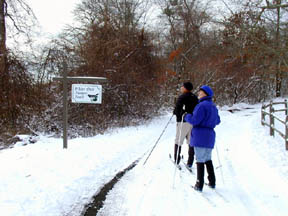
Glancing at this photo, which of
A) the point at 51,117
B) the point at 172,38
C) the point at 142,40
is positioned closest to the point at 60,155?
the point at 51,117

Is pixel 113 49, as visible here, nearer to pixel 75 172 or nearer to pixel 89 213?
pixel 75 172

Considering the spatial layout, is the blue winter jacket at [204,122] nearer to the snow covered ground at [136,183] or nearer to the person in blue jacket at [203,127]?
the person in blue jacket at [203,127]

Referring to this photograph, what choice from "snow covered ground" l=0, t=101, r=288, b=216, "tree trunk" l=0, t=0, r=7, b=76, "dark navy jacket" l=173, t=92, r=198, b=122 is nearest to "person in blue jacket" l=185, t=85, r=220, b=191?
"snow covered ground" l=0, t=101, r=288, b=216

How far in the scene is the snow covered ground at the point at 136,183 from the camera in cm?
382

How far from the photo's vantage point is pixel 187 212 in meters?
3.66

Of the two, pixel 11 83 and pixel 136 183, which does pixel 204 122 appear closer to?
pixel 136 183

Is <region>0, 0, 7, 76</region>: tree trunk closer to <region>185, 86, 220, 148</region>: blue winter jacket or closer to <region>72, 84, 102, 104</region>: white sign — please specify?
<region>72, 84, 102, 104</region>: white sign

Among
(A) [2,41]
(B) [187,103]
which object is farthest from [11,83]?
(B) [187,103]

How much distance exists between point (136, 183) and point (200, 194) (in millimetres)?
1303

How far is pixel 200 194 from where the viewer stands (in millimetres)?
4285

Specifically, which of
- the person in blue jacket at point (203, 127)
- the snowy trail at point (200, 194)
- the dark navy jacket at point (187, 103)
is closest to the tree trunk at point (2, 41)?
the snowy trail at point (200, 194)

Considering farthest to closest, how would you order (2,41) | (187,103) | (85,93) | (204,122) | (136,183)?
(2,41)
(85,93)
(187,103)
(136,183)
(204,122)

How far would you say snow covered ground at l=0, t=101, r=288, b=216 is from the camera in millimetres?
3820

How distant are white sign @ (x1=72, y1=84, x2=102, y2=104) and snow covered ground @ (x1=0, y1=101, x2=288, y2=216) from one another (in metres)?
1.50
